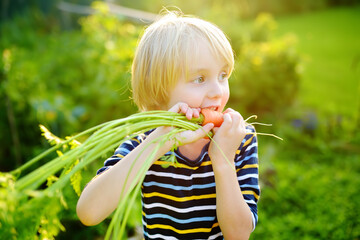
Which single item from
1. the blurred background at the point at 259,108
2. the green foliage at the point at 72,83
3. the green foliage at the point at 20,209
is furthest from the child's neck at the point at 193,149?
the green foliage at the point at 72,83

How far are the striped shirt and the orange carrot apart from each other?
0.19 m

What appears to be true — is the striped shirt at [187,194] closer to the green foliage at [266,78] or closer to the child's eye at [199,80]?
the child's eye at [199,80]

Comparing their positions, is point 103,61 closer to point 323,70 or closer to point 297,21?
point 323,70

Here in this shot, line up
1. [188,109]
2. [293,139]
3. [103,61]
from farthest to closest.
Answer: [293,139]
[103,61]
[188,109]

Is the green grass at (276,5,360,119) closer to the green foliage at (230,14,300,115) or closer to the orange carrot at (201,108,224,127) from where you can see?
the green foliage at (230,14,300,115)

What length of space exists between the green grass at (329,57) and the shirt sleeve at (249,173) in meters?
3.72

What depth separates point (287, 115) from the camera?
542cm

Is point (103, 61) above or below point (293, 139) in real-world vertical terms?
above

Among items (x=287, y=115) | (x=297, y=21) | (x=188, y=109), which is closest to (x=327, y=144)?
(x=287, y=115)

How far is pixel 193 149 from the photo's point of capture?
5.30ft

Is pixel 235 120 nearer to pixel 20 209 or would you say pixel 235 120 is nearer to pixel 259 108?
pixel 20 209

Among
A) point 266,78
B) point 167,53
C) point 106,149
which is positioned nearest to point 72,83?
point 266,78

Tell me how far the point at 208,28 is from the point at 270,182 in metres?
2.43

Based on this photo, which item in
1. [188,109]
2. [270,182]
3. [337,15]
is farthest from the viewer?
[337,15]
